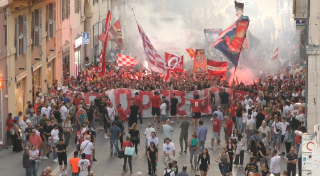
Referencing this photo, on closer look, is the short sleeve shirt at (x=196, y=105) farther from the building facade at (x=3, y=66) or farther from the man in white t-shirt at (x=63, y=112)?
the building facade at (x=3, y=66)

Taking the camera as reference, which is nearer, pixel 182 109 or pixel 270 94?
pixel 270 94

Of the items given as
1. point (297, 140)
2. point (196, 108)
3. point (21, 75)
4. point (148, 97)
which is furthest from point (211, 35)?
point (297, 140)

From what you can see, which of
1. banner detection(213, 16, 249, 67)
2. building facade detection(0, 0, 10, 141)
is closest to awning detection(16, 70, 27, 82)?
building facade detection(0, 0, 10, 141)

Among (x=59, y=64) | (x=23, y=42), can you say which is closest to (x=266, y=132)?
(x=23, y=42)

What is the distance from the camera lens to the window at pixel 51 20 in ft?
118

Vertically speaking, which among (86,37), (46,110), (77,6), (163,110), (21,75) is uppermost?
(77,6)

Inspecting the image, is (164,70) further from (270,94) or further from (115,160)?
(115,160)

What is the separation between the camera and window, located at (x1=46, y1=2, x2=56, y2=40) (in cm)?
3584

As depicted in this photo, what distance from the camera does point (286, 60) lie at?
1795 inches

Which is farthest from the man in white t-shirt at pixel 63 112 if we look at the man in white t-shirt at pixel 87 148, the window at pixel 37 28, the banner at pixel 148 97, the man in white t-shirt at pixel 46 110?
the window at pixel 37 28

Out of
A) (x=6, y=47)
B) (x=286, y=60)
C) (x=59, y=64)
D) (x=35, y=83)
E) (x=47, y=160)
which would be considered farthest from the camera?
(x=286, y=60)

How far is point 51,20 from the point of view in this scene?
36.6 m

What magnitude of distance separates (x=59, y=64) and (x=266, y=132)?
16.5 m

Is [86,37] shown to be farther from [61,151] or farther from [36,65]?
[61,151]
